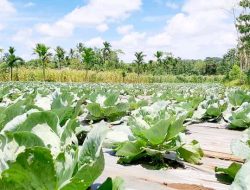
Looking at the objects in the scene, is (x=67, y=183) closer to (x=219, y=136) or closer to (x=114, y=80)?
(x=219, y=136)

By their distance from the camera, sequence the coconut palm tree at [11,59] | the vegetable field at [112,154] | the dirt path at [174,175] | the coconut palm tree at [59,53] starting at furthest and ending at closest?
the coconut palm tree at [59,53] < the coconut palm tree at [11,59] < the dirt path at [174,175] < the vegetable field at [112,154]

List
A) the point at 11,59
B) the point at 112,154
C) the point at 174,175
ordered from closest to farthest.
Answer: the point at 174,175 < the point at 112,154 < the point at 11,59

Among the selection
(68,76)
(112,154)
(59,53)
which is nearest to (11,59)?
(68,76)

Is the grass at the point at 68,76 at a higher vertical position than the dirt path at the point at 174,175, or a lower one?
lower

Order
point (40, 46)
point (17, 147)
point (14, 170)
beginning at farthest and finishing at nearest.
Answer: point (40, 46), point (17, 147), point (14, 170)

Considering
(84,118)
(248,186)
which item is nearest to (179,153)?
(248,186)

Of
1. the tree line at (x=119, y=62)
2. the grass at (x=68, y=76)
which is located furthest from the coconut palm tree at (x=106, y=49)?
the grass at (x=68, y=76)

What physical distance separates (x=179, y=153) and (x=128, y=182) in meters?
0.60

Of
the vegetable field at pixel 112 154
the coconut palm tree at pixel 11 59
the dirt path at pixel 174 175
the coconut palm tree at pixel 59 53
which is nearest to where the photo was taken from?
the vegetable field at pixel 112 154

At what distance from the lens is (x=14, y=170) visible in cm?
99

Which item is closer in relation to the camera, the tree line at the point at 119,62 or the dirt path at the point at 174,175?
the dirt path at the point at 174,175

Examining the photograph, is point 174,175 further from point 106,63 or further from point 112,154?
point 106,63

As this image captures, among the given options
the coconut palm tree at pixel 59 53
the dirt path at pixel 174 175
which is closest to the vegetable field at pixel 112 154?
the dirt path at pixel 174 175

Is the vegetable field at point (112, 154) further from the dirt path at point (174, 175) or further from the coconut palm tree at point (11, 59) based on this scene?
the coconut palm tree at point (11, 59)
